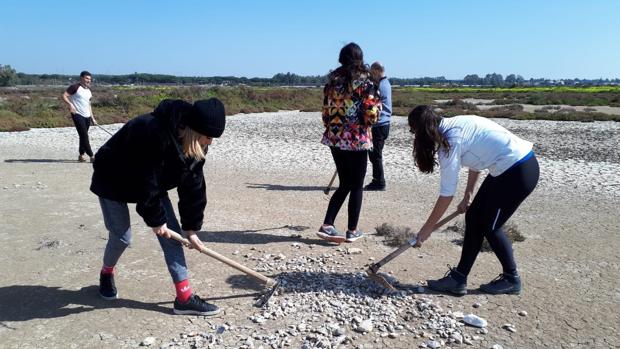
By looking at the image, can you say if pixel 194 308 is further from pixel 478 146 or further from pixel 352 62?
pixel 352 62

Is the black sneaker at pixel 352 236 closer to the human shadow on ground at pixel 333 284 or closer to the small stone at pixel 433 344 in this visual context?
the human shadow on ground at pixel 333 284

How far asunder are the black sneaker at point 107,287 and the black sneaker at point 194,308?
0.72 meters

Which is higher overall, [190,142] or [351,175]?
[190,142]

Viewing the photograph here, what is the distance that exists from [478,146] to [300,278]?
2.25 m

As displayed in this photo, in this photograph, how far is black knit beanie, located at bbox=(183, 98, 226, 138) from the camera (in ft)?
11.5

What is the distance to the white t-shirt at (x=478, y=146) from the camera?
13.1ft

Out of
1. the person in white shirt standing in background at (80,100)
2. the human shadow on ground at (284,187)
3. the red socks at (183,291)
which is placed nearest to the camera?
the red socks at (183,291)

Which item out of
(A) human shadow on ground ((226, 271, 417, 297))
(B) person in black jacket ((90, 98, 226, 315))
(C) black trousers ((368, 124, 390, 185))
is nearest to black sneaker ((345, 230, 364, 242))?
(A) human shadow on ground ((226, 271, 417, 297))

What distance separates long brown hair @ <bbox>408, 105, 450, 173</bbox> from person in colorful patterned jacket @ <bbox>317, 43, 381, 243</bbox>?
1.46 metres

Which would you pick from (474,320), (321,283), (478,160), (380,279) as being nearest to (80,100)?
(321,283)

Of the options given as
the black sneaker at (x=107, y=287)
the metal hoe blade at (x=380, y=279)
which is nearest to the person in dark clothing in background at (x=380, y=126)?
the metal hoe blade at (x=380, y=279)

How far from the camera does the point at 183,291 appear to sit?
166 inches

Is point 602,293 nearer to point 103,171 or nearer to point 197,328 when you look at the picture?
point 197,328

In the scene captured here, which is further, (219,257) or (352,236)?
(352,236)
